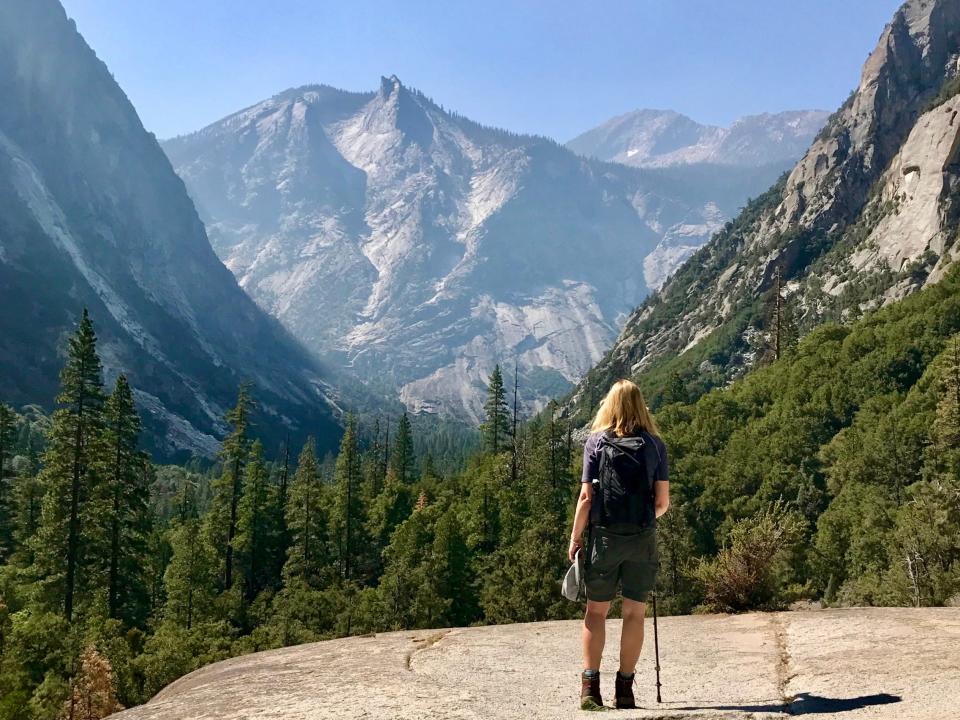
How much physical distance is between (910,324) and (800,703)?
59.8 m

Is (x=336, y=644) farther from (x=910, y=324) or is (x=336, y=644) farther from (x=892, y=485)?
(x=910, y=324)

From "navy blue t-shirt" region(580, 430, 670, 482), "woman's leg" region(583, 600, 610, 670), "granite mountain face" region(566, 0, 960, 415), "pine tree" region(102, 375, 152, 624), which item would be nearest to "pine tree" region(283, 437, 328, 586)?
"pine tree" region(102, 375, 152, 624)

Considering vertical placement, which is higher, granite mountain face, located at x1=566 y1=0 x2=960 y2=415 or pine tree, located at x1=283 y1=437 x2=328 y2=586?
granite mountain face, located at x1=566 y1=0 x2=960 y2=415

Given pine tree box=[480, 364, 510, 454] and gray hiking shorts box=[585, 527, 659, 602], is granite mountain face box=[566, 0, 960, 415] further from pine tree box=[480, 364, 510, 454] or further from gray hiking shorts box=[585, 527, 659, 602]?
gray hiking shorts box=[585, 527, 659, 602]

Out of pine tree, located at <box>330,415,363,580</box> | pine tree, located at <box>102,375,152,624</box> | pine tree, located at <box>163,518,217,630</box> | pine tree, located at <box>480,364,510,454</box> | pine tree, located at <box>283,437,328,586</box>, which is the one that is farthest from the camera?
pine tree, located at <box>480,364,510,454</box>

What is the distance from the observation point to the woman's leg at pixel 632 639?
7059 mm

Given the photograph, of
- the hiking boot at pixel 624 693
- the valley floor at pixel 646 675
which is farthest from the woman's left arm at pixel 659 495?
the valley floor at pixel 646 675

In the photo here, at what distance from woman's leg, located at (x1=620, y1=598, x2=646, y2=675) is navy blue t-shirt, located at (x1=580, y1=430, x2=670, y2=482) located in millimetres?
1239

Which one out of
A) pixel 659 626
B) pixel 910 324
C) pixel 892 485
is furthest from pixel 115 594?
pixel 910 324

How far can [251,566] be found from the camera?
57188mm

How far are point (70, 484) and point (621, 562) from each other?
116 feet

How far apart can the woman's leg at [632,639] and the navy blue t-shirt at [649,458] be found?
1.24 meters

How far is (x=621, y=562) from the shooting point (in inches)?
282

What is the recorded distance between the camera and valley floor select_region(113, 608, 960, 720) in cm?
691
